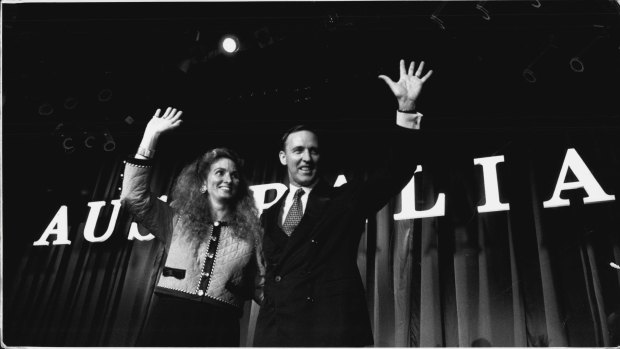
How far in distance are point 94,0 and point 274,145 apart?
1.16 meters

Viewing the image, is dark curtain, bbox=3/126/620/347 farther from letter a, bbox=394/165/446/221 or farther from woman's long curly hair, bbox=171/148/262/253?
woman's long curly hair, bbox=171/148/262/253

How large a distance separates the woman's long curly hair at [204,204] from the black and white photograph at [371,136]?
0.06 ft

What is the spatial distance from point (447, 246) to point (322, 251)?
3.56 ft

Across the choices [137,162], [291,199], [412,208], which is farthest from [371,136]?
[137,162]

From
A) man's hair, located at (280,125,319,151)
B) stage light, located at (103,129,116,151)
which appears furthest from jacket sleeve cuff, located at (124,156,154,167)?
stage light, located at (103,129,116,151)

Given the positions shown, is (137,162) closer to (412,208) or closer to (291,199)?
(291,199)

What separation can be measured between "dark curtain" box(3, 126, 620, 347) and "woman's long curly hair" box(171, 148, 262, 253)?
18 cm

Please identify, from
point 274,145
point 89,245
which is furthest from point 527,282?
point 89,245

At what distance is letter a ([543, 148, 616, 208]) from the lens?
111 inches

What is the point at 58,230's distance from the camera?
3.14 meters

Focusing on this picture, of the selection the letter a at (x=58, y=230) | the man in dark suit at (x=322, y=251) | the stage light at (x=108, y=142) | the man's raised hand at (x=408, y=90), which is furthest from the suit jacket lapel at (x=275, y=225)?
the letter a at (x=58, y=230)

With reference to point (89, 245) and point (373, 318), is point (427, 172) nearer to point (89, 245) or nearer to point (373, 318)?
point (373, 318)

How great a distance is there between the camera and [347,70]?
3.04 meters

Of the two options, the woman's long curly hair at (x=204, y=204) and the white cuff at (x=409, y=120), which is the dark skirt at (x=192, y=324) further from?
the white cuff at (x=409, y=120)
